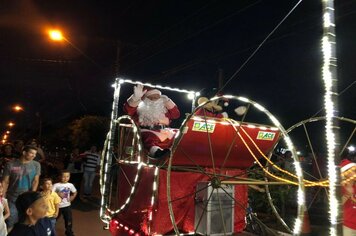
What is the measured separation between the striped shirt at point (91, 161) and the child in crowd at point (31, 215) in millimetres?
9906

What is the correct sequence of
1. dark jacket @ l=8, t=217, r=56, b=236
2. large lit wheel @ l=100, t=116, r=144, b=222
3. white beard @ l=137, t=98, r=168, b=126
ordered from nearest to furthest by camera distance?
dark jacket @ l=8, t=217, r=56, b=236
large lit wheel @ l=100, t=116, r=144, b=222
white beard @ l=137, t=98, r=168, b=126

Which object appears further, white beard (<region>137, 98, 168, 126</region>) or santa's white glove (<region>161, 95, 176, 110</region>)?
santa's white glove (<region>161, 95, 176, 110</region>)

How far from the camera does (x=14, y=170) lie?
6.19 metres

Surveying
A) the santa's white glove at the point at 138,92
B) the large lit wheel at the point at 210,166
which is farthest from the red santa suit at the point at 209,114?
the santa's white glove at the point at 138,92

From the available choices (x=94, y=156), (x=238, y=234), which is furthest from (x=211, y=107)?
(x=94, y=156)

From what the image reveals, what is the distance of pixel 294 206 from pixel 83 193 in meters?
7.52

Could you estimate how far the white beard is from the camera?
21.6 feet

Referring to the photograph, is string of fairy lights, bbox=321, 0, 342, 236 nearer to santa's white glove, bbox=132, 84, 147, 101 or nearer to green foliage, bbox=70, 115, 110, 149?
santa's white glove, bbox=132, 84, 147, 101

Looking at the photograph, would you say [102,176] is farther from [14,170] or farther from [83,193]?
[83,193]

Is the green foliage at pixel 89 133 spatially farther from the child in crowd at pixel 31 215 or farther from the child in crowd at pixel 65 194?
the child in crowd at pixel 31 215

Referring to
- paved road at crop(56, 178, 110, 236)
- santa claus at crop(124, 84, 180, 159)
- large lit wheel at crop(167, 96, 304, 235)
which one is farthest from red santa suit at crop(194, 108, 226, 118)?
paved road at crop(56, 178, 110, 236)

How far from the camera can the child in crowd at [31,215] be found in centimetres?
285

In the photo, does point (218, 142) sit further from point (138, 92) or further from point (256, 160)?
point (138, 92)

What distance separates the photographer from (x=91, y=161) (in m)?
12.8
